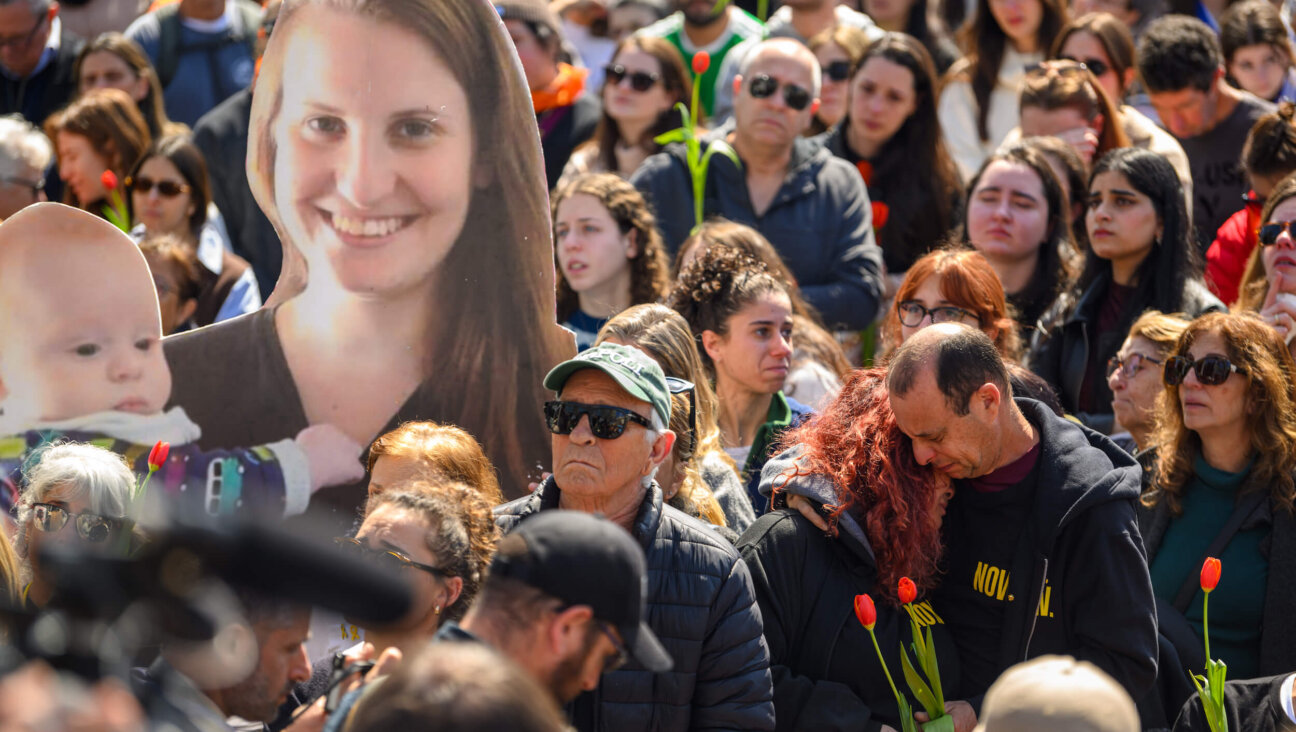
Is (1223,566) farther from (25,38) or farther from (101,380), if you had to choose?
(25,38)

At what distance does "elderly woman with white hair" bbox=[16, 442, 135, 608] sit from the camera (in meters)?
3.69

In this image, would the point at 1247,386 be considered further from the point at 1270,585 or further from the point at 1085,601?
the point at 1085,601

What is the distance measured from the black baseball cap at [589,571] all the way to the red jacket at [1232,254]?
4.04 m

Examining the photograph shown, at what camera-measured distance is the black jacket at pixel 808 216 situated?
590 centimetres

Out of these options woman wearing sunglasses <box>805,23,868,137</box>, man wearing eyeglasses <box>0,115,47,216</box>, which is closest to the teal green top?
woman wearing sunglasses <box>805,23,868,137</box>

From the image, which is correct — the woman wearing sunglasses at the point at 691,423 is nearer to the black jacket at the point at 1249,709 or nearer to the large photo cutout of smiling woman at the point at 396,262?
the large photo cutout of smiling woman at the point at 396,262

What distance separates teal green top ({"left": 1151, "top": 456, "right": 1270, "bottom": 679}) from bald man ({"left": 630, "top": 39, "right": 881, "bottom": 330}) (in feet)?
5.90

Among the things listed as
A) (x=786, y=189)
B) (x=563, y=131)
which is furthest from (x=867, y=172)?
(x=563, y=131)

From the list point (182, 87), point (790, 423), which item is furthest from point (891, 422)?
point (182, 87)

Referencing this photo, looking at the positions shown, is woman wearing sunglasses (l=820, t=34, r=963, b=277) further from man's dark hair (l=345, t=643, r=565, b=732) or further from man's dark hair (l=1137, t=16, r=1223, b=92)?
man's dark hair (l=345, t=643, r=565, b=732)

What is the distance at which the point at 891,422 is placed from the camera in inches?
149

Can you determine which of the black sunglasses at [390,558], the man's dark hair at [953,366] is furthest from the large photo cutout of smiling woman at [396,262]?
the man's dark hair at [953,366]

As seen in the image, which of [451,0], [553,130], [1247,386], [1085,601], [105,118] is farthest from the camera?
[553,130]

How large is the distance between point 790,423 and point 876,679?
4.08ft
